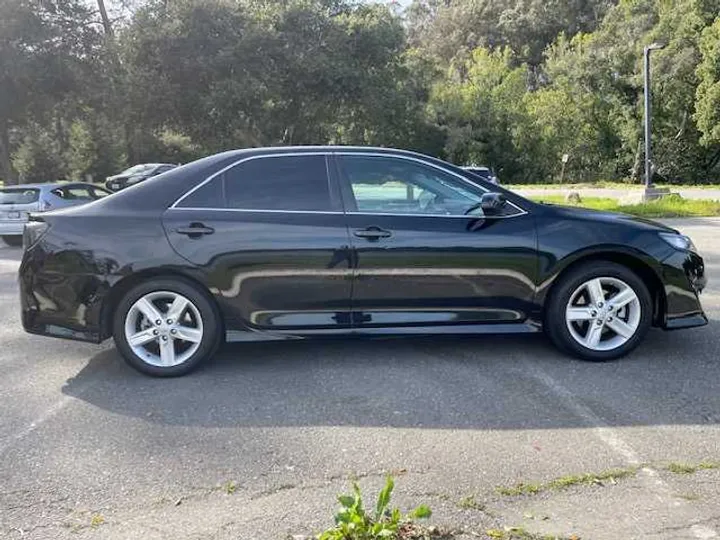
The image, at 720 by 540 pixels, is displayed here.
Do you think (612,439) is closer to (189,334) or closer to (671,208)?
(189,334)

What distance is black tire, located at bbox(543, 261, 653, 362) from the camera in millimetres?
5070

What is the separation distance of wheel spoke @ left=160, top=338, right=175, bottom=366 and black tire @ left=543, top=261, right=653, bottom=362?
2.71m

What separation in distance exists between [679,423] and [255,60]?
85.4ft

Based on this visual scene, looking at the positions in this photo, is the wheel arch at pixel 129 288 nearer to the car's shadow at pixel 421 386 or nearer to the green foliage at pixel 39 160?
the car's shadow at pixel 421 386

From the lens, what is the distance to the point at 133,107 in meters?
27.3

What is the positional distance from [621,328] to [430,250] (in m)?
1.55

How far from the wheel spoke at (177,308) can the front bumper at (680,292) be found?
347 cm

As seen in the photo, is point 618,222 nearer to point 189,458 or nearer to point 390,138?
point 189,458

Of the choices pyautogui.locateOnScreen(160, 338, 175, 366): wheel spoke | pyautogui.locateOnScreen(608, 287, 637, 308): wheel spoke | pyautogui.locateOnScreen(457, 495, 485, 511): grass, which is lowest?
pyautogui.locateOnScreen(457, 495, 485, 511): grass

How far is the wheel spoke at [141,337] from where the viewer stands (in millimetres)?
4902

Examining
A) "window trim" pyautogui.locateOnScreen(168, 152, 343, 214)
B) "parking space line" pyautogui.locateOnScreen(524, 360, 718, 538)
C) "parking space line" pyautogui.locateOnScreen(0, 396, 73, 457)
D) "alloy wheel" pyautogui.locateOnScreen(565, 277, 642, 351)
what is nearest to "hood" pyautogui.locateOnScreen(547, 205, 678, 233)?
"alloy wheel" pyautogui.locateOnScreen(565, 277, 642, 351)

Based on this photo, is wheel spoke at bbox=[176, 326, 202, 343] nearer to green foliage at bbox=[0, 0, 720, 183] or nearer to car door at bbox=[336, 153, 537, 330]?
car door at bbox=[336, 153, 537, 330]

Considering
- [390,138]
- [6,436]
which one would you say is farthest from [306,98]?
[6,436]

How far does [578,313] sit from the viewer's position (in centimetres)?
510
